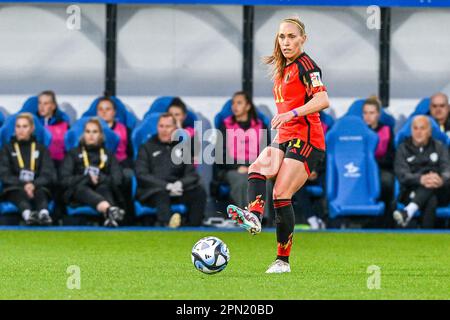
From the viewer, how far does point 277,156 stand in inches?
400

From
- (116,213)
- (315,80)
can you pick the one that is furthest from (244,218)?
(116,213)

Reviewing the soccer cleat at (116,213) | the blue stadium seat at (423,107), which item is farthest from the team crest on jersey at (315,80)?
the blue stadium seat at (423,107)

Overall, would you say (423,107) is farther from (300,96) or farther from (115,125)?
(300,96)

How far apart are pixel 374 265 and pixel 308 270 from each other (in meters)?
1.09

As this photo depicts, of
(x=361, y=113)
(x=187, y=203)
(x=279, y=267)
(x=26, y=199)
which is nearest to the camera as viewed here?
(x=279, y=267)

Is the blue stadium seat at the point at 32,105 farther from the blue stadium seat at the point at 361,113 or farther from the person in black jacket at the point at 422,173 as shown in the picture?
the person in black jacket at the point at 422,173

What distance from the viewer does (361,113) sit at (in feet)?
61.1

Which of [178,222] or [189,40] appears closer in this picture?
[178,222]

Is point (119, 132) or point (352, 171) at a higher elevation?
point (119, 132)

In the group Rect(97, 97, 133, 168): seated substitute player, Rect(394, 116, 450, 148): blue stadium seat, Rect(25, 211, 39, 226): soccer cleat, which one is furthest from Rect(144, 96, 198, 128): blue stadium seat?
Rect(394, 116, 450, 148): blue stadium seat

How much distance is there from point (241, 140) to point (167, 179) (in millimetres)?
1175

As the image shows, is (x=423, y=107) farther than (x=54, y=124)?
Yes
